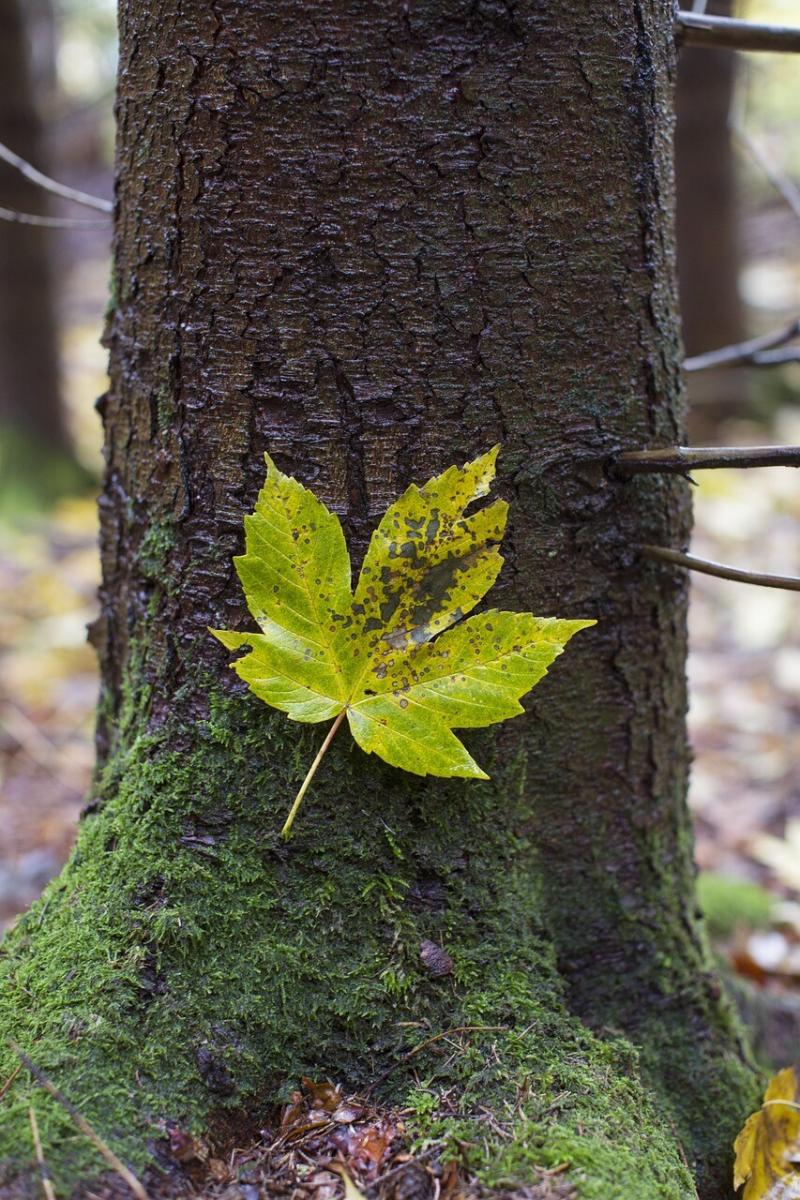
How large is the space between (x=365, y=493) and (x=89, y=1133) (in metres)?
0.76

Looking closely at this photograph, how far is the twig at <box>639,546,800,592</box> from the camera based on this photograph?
1.16 metres

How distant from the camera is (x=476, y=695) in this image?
44.5 inches

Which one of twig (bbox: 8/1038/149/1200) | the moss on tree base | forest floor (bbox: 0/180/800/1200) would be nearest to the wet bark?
forest floor (bbox: 0/180/800/1200)

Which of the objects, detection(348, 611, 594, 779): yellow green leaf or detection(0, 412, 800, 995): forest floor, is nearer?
detection(348, 611, 594, 779): yellow green leaf

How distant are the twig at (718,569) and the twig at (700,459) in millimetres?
116

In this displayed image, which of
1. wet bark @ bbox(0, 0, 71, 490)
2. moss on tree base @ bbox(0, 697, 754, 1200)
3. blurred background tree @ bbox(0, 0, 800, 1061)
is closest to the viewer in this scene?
moss on tree base @ bbox(0, 697, 754, 1200)

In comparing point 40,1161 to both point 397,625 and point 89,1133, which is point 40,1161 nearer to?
point 89,1133

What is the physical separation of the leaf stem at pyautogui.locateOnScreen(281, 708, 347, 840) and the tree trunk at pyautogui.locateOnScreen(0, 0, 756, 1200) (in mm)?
21

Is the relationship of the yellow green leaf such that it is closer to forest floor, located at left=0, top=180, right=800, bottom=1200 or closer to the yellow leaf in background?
forest floor, located at left=0, top=180, right=800, bottom=1200

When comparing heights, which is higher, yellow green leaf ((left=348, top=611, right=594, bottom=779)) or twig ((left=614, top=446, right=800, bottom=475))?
twig ((left=614, top=446, right=800, bottom=475))

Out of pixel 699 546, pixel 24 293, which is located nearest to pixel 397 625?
pixel 699 546

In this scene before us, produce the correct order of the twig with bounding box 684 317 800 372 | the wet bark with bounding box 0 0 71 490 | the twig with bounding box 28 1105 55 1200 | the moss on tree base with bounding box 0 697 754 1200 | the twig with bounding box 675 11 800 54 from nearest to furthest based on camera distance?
the twig with bounding box 28 1105 55 1200 → the moss on tree base with bounding box 0 697 754 1200 → the twig with bounding box 675 11 800 54 → the twig with bounding box 684 317 800 372 → the wet bark with bounding box 0 0 71 490

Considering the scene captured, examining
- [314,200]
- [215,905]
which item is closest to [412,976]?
[215,905]

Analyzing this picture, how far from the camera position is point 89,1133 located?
974 mm
